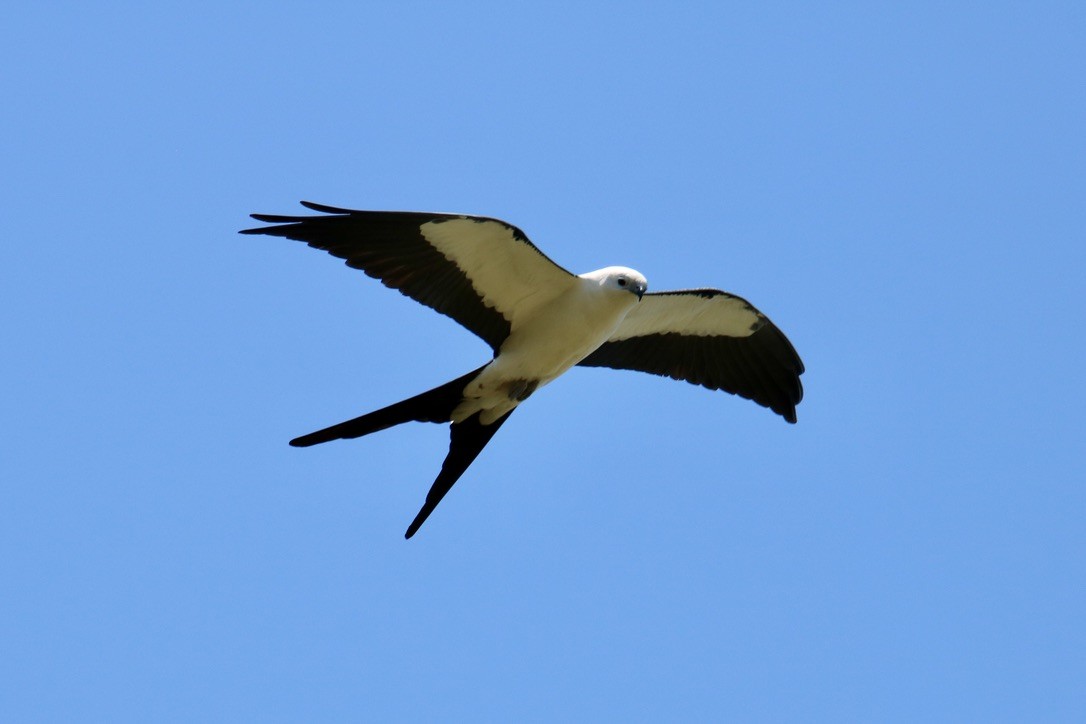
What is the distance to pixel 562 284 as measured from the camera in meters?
10.2

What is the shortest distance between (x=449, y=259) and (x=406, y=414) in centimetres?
109

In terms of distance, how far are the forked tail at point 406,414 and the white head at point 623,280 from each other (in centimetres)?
102

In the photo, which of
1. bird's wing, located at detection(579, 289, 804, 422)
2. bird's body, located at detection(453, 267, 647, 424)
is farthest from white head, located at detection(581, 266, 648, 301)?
bird's wing, located at detection(579, 289, 804, 422)

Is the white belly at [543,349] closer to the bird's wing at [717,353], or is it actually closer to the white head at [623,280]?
the white head at [623,280]

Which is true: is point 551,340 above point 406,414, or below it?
above

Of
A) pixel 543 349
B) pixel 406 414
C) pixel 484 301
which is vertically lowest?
pixel 406 414

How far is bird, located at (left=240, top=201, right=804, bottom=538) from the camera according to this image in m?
9.58

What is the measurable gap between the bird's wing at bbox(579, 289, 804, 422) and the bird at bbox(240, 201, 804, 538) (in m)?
0.09

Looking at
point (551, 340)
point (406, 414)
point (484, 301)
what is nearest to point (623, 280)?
point (551, 340)

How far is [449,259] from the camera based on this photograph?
32.8ft

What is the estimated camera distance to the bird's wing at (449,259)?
954 cm

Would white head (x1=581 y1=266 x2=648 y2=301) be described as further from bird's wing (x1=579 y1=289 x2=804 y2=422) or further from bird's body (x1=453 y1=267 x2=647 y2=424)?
bird's wing (x1=579 y1=289 x2=804 y2=422)

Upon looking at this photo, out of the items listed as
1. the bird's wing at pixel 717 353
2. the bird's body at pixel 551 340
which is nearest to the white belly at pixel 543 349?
the bird's body at pixel 551 340

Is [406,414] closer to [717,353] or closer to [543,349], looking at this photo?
[543,349]
